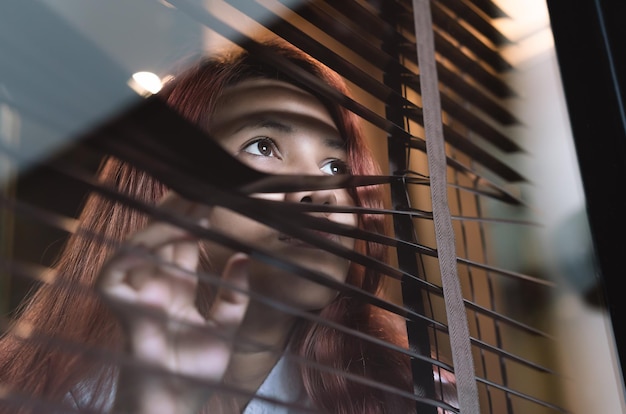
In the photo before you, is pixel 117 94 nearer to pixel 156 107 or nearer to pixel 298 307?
pixel 156 107

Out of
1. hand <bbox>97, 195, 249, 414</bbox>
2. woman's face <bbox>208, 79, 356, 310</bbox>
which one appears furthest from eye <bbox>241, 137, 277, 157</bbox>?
hand <bbox>97, 195, 249, 414</bbox>

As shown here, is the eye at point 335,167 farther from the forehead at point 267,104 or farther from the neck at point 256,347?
the neck at point 256,347

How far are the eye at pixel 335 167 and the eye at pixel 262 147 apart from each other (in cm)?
6

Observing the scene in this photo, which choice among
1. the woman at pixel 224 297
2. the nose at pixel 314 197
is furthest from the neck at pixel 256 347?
the nose at pixel 314 197

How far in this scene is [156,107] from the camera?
589mm

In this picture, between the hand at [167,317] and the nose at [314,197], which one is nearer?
the hand at [167,317]

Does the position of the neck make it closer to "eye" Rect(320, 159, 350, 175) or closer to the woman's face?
the woman's face

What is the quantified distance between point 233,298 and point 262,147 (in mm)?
164

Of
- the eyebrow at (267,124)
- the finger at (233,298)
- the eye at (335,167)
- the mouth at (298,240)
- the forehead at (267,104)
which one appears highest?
the forehead at (267,104)

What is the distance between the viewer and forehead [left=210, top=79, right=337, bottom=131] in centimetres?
66

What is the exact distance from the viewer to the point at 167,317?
1.75 ft

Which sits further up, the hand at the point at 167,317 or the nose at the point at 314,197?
the nose at the point at 314,197

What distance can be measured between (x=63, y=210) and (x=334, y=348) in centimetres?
29

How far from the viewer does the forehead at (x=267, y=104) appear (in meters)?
0.66
